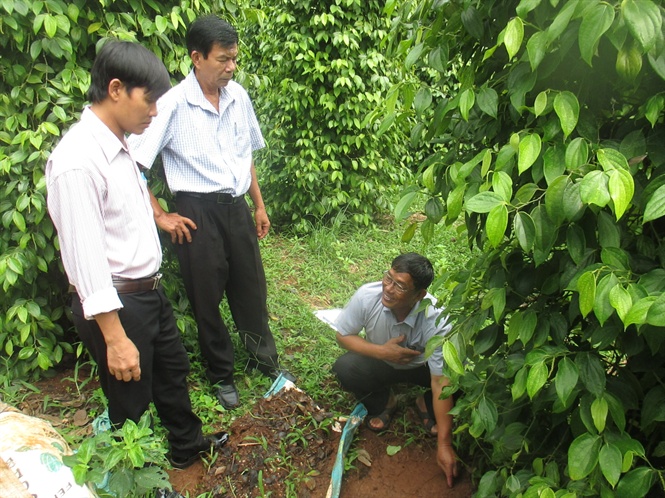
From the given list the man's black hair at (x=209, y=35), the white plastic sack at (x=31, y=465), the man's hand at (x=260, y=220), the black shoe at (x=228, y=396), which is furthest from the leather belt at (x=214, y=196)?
the white plastic sack at (x=31, y=465)

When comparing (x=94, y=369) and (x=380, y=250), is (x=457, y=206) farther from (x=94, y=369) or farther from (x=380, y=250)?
(x=380, y=250)

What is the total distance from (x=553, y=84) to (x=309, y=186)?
12.4ft

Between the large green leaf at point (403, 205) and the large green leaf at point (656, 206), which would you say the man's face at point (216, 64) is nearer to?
the large green leaf at point (403, 205)

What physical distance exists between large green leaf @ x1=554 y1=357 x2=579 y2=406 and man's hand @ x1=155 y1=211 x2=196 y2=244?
1871 mm

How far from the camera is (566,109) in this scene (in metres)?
1.20

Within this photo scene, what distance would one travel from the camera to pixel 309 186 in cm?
510

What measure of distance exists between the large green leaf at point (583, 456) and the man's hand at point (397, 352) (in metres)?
1.41

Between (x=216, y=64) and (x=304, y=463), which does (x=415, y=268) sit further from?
(x=216, y=64)

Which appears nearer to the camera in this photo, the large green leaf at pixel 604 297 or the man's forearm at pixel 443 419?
the large green leaf at pixel 604 297

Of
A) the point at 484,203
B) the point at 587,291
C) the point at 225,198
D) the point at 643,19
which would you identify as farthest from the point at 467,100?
the point at 225,198

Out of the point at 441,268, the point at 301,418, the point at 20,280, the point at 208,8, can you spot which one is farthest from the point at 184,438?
the point at 441,268

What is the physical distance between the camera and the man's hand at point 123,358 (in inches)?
74.2

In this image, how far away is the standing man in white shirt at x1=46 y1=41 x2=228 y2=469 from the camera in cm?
175

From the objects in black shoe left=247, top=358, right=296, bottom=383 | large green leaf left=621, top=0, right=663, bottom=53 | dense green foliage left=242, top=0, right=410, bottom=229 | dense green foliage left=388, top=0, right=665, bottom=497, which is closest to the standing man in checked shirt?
black shoe left=247, top=358, right=296, bottom=383
